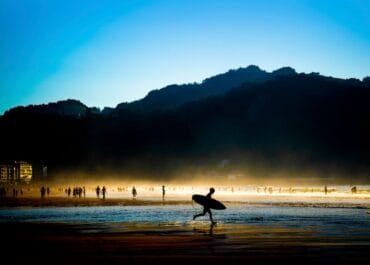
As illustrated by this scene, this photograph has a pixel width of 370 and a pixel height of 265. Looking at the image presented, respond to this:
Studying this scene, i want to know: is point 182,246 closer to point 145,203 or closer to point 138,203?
point 145,203

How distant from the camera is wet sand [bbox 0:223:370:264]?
16109mm

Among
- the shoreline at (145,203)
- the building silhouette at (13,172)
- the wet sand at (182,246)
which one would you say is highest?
the building silhouette at (13,172)

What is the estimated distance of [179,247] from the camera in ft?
62.1

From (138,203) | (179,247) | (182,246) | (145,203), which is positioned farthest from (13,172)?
(179,247)

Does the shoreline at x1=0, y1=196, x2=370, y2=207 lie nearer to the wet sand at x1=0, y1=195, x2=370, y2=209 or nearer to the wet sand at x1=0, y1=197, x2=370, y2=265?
the wet sand at x1=0, y1=195, x2=370, y2=209

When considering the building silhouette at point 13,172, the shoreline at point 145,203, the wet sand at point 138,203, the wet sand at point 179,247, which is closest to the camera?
the wet sand at point 179,247

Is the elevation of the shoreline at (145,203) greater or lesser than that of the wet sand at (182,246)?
lesser

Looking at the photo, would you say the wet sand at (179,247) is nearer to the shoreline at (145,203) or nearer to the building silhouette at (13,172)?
the shoreline at (145,203)

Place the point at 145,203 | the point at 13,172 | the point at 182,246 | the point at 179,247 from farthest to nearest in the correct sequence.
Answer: the point at 13,172 < the point at 145,203 < the point at 182,246 < the point at 179,247

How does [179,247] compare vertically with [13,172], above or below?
below

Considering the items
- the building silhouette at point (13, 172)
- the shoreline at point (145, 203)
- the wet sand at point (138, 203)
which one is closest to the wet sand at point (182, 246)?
the shoreline at point (145, 203)

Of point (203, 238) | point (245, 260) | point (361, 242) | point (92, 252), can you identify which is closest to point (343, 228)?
point (361, 242)

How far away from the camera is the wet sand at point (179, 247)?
16.1m

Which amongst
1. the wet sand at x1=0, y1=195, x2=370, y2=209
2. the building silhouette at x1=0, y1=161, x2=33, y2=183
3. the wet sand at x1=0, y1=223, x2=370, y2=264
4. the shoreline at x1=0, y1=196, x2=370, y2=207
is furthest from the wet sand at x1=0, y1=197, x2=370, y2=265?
the building silhouette at x1=0, y1=161, x2=33, y2=183
